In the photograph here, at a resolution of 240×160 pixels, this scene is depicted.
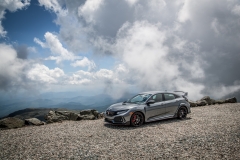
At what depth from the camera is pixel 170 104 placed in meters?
10.9

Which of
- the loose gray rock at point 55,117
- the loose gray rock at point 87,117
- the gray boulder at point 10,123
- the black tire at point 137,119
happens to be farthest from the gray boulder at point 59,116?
the black tire at point 137,119

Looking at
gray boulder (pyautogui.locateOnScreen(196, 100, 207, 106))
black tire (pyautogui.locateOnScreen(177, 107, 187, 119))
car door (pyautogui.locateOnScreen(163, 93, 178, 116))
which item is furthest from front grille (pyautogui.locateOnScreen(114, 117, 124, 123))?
gray boulder (pyautogui.locateOnScreen(196, 100, 207, 106))

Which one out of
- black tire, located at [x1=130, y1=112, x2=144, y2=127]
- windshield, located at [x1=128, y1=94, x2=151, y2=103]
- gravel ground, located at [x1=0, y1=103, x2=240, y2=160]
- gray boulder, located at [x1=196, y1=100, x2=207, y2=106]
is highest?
windshield, located at [x1=128, y1=94, x2=151, y2=103]

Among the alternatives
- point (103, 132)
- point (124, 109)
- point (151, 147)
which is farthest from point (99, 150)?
point (124, 109)

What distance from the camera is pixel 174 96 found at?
11.4 metres

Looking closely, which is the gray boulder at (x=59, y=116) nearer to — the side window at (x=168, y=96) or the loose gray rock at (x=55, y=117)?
the loose gray rock at (x=55, y=117)

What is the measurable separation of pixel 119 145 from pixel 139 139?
3.45 feet

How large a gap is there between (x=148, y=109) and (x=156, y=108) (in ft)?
2.01

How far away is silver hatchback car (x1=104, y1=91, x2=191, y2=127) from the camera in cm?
944

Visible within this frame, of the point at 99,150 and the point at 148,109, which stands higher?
the point at 148,109

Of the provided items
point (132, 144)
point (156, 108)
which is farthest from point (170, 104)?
point (132, 144)

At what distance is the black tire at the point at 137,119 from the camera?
31.0 feet

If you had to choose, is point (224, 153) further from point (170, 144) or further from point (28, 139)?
point (28, 139)

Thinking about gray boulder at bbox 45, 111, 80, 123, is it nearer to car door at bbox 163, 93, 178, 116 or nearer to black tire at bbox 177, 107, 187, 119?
car door at bbox 163, 93, 178, 116
